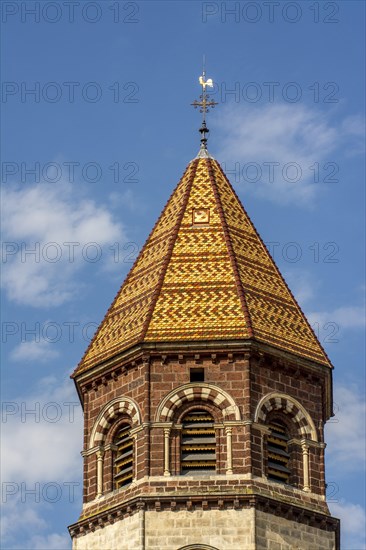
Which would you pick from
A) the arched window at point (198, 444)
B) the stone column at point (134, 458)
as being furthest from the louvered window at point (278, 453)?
the stone column at point (134, 458)

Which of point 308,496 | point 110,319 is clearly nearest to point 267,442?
point 308,496

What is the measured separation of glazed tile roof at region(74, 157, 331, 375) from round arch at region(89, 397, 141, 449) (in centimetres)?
137

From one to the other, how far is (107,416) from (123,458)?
4.49 feet

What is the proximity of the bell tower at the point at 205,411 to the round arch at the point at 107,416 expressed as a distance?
36 mm

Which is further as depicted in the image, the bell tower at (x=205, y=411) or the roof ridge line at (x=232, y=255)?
the roof ridge line at (x=232, y=255)

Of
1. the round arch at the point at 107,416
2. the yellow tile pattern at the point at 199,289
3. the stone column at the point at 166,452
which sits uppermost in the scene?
the yellow tile pattern at the point at 199,289

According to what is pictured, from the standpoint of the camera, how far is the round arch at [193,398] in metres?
55.7

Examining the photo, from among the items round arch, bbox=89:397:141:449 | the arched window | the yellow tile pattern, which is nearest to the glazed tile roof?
the yellow tile pattern

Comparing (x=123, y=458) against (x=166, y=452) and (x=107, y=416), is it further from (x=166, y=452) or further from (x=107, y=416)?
(x=166, y=452)

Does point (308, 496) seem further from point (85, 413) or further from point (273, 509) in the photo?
point (85, 413)

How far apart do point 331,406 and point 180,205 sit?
283 inches

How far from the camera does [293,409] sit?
5688 cm

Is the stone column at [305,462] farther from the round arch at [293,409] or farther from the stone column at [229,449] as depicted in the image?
the stone column at [229,449]

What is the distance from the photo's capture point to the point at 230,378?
184 ft
